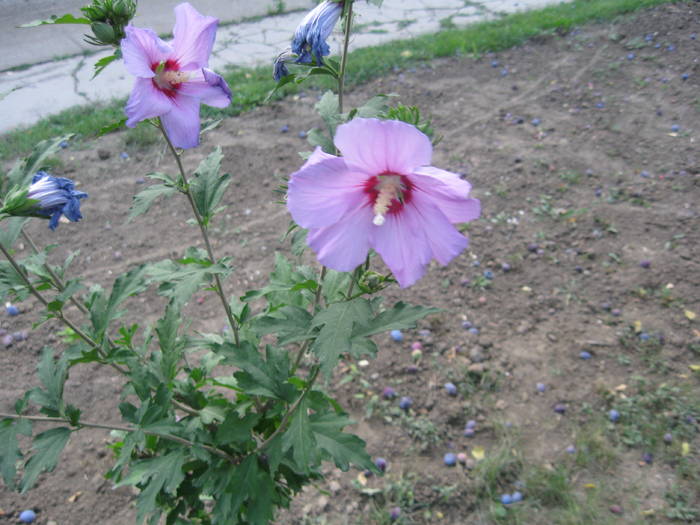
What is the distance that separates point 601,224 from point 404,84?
7.92 feet

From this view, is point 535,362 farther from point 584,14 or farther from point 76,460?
point 584,14

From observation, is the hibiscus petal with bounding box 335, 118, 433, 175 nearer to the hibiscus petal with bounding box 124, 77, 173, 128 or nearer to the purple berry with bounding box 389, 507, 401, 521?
the hibiscus petal with bounding box 124, 77, 173, 128

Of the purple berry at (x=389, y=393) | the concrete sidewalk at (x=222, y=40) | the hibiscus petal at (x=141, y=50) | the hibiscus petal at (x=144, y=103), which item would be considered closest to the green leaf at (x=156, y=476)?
the hibiscus petal at (x=144, y=103)

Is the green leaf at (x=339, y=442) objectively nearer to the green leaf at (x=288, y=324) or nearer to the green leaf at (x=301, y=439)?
the green leaf at (x=301, y=439)

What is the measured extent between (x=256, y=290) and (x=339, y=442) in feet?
1.58

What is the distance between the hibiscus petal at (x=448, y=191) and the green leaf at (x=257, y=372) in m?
0.65

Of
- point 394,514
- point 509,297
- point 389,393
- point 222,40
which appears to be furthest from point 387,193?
point 222,40

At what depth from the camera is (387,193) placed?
1055 millimetres

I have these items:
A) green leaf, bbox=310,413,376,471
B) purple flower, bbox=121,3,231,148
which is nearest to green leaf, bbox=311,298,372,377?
green leaf, bbox=310,413,376,471

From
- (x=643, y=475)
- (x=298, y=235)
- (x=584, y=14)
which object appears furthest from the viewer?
(x=584, y=14)

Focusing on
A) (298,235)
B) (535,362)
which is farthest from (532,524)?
(298,235)

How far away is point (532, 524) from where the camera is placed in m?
2.11

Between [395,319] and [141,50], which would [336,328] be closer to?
[395,319]

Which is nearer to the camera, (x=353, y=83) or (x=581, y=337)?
(x=581, y=337)
